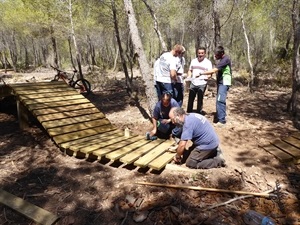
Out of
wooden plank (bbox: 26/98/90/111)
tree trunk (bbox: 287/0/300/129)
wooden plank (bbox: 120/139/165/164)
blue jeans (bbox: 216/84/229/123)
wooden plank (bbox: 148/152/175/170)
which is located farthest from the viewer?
tree trunk (bbox: 287/0/300/129)

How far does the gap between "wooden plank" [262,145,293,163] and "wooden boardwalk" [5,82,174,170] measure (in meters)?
1.87

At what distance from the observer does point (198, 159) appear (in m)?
4.16

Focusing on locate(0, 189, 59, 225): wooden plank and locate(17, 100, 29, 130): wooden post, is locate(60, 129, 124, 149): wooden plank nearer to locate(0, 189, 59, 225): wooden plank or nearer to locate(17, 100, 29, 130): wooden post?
locate(0, 189, 59, 225): wooden plank

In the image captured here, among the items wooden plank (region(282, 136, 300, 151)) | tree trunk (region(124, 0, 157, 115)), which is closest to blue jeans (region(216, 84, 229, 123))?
wooden plank (region(282, 136, 300, 151))

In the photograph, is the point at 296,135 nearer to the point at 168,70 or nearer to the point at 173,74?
the point at 173,74

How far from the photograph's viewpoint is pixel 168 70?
217 inches

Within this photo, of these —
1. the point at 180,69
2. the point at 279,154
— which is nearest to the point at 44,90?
the point at 180,69

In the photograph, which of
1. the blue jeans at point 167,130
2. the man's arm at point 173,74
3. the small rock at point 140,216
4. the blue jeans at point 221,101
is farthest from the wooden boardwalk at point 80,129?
the blue jeans at point 221,101

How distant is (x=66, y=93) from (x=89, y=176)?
11.9 feet

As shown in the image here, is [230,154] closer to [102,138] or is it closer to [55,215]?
[102,138]

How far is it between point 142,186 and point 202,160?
1.18m

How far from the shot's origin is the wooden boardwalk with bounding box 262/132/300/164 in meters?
4.42

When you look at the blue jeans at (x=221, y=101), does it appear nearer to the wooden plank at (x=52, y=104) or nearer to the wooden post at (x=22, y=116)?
the wooden plank at (x=52, y=104)

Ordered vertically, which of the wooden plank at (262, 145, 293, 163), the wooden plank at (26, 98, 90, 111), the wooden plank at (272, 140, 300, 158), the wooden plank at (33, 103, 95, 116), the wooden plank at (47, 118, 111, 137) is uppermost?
the wooden plank at (26, 98, 90, 111)
